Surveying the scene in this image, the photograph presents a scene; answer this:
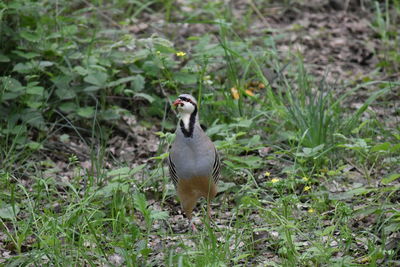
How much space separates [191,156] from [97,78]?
6.40 ft

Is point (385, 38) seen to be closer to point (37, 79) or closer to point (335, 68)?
point (335, 68)

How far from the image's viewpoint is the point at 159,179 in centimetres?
491

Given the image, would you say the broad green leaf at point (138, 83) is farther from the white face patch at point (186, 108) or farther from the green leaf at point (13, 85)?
the white face patch at point (186, 108)

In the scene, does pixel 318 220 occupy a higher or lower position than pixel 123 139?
higher

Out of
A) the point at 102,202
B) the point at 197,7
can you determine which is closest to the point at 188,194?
the point at 102,202

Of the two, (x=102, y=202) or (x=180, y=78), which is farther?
(x=180, y=78)

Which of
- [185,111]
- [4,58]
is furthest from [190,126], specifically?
[4,58]

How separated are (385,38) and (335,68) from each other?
0.63m

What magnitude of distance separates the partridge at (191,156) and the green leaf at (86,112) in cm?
160

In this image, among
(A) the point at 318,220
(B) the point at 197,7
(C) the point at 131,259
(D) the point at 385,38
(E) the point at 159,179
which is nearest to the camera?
(C) the point at 131,259

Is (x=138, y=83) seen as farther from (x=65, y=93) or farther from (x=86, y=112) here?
(x=65, y=93)

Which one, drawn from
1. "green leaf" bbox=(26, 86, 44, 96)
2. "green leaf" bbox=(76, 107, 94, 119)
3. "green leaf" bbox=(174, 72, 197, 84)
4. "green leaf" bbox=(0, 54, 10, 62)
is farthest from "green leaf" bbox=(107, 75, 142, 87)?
"green leaf" bbox=(0, 54, 10, 62)

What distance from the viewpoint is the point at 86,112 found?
568 cm

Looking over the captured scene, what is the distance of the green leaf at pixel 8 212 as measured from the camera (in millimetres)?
4148
